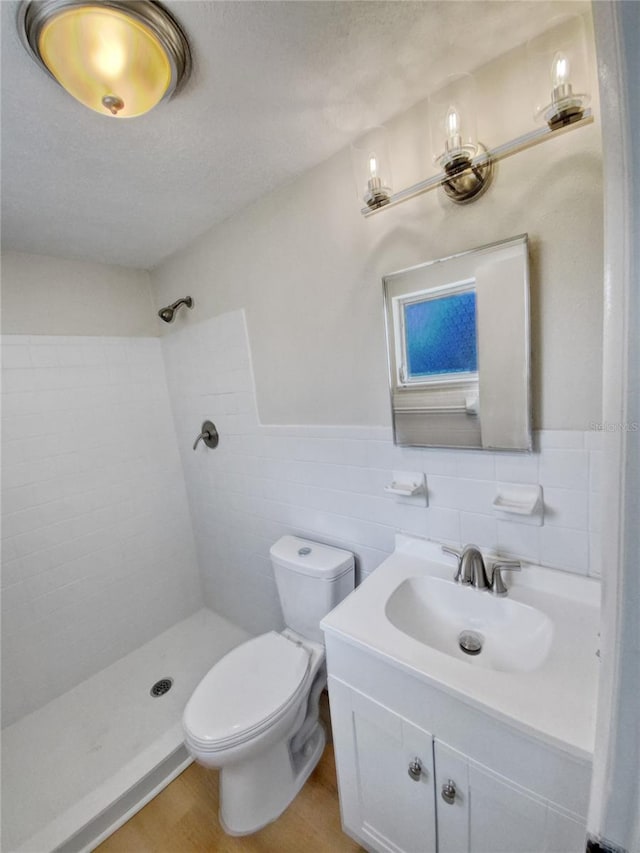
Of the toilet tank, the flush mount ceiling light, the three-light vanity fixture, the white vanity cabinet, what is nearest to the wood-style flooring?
the white vanity cabinet

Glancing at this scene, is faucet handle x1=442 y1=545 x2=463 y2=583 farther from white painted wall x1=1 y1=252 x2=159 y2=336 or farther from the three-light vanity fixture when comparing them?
white painted wall x1=1 y1=252 x2=159 y2=336

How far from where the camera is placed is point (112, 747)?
4.95 ft

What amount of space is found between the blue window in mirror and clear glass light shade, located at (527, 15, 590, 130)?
0.37 meters

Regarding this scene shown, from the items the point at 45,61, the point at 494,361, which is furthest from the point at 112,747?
the point at 45,61

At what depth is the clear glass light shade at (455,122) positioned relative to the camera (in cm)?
84

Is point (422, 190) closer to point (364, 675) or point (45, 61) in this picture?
point (45, 61)

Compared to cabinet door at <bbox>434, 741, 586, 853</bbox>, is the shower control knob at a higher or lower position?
higher

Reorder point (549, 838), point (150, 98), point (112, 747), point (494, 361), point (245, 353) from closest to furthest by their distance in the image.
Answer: point (549, 838), point (150, 98), point (494, 361), point (112, 747), point (245, 353)

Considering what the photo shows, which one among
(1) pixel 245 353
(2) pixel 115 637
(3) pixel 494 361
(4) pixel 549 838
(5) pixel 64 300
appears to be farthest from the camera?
(2) pixel 115 637

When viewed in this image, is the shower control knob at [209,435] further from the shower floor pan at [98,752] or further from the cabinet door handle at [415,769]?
the cabinet door handle at [415,769]

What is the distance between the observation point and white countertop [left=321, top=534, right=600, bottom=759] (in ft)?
2.13

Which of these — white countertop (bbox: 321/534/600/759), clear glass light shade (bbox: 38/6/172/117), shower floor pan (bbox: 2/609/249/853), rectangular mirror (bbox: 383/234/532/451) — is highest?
clear glass light shade (bbox: 38/6/172/117)

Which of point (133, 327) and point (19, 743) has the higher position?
point (133, 327)

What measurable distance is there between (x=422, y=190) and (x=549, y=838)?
56.6 inches
